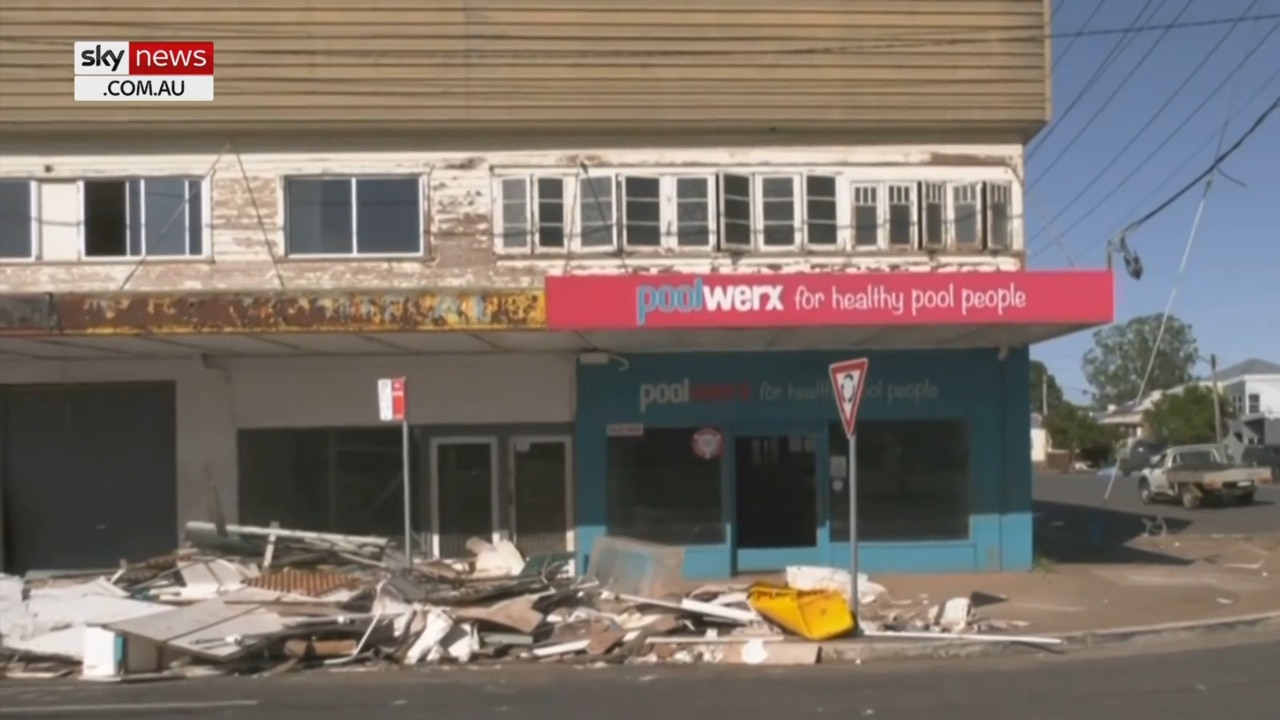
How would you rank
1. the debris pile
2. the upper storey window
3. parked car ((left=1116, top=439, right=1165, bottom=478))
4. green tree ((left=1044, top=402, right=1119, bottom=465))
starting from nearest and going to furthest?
the debris pile < the upper storey window < parked car ((left=1116, top=439, right=1165, bottom=478)) < green tree ((left=1044, top=402, right=1119, bottom=465))

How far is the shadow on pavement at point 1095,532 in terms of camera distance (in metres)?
21.2

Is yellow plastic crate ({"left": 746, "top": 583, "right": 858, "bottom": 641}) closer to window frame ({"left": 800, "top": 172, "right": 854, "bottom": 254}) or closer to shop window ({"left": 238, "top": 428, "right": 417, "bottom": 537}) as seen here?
window frame ({"left": 800, "top": 172, "right": 854, "bottom": 254})

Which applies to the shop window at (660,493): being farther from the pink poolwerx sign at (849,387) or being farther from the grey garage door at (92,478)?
the grey garage door at (92,478)

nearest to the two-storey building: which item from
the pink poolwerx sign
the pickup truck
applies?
the pink poolwerx sign

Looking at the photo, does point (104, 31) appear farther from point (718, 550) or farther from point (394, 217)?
point (718, 550)

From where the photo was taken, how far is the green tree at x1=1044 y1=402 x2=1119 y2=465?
264 ft

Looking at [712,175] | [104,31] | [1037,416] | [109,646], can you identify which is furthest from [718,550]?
[1037,416]

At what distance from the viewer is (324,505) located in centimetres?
1927

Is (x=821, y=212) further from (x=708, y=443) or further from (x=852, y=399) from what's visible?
(x=852, y=399)

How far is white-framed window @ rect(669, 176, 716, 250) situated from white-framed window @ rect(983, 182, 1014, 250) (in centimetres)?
378

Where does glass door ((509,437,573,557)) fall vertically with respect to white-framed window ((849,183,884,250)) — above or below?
below

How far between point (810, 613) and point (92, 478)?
1090 centimetres

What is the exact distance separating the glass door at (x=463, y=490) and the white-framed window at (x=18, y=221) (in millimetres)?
6046

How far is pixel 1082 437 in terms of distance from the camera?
80.9 m
